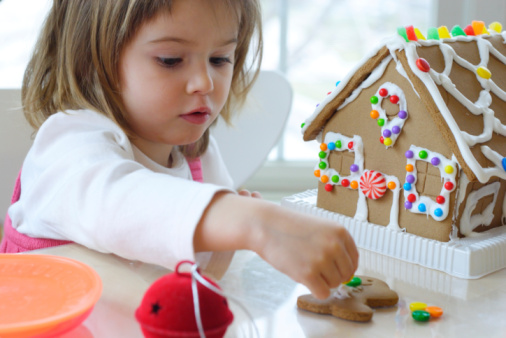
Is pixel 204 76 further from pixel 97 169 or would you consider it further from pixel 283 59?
pixel 283 59

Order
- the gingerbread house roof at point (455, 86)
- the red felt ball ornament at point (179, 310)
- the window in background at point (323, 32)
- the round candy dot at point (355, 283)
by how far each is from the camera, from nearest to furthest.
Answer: the red felt ball ornament at point (179, 310) < the round candy dot at point (355, 283) < the gingerbread house roof at point (455, 86) < the window in background at point (323, 32)

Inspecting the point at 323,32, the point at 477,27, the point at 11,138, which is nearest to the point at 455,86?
the point at 477,27

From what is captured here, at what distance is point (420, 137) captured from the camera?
849mm

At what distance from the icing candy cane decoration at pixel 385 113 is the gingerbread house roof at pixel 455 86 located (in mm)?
22

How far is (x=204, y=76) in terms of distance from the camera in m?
0.92

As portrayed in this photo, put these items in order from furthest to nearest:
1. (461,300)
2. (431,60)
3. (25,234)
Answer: (25,234)
(431,60)
(461,300)

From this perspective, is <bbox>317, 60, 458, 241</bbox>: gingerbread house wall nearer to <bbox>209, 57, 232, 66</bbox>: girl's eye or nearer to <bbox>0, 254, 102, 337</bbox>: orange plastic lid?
<bbox>209, 57, 232, 66</bbox>: girl's eye

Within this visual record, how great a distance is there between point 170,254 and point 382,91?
379 millimetres

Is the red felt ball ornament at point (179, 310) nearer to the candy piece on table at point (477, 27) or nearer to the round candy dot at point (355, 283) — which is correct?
the round candy dot at point (355, 283)

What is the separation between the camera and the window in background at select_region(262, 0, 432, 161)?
243 centimetres

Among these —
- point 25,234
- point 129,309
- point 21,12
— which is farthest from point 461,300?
point 21,12

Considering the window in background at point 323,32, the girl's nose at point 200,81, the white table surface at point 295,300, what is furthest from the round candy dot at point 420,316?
the window in background at point 323,32

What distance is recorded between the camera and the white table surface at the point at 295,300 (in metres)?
0.62

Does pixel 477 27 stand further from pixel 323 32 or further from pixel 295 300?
pixel 323 32
